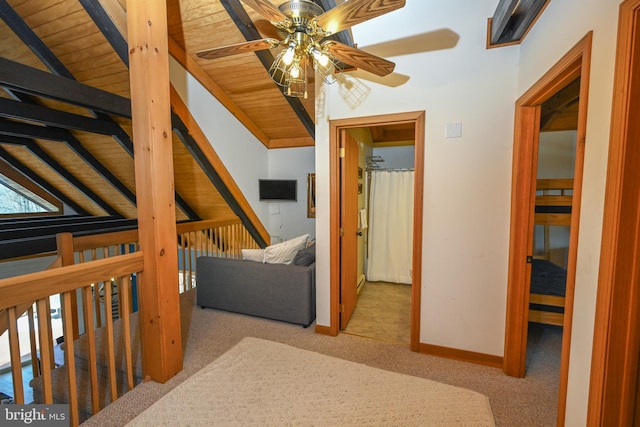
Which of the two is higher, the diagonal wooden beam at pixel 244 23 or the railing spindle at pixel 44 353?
the diagonal wooden beam at pixel 244 23

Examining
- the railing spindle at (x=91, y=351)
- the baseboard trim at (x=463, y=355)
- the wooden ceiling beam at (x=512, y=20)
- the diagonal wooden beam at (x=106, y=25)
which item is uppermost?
the diagonal wooden beam at (x=106, y=25)

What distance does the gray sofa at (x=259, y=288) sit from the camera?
2.74 metres

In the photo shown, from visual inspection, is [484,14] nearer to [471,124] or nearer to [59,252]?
[471,124]

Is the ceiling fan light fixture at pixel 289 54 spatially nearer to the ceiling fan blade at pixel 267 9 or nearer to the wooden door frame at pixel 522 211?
the ceiling fan blade at pixel 267 9

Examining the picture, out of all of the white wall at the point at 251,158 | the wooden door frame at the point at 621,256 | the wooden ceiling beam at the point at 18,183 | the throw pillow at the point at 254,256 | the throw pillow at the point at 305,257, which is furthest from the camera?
the wooden ceiling beam at the point at 18,183

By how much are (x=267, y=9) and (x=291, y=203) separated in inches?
149

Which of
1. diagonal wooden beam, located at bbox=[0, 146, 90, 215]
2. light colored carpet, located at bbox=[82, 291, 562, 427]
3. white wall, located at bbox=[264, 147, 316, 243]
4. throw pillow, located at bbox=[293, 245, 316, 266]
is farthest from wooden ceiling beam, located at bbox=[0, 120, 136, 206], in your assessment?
throw pillow, located at bbox=[293, 245, 316, 266]

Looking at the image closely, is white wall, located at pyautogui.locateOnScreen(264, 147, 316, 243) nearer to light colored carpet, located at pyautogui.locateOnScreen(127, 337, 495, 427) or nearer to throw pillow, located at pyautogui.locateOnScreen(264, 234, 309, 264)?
throw pillow, located at pyautogui.locateOnScreen(264, 234, 309, 264)

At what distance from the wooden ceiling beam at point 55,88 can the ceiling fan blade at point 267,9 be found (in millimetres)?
1970

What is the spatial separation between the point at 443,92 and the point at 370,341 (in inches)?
85.8

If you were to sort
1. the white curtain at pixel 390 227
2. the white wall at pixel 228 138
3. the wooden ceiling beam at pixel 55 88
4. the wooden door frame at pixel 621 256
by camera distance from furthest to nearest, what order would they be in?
the white curtain at pixel 390 227 → the white wall at pixel 228 138 → the wooden ceiling beam at pixel 55 88 → the wooden door frame at pixel 621 256

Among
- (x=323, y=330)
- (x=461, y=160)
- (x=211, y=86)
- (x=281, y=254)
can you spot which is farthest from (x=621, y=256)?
(x=211, y=86)

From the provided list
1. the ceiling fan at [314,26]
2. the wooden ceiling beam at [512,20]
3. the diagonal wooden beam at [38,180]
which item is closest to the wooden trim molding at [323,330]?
the ceiling fan at [314,26]

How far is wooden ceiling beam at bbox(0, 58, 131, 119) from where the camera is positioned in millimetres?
1999
